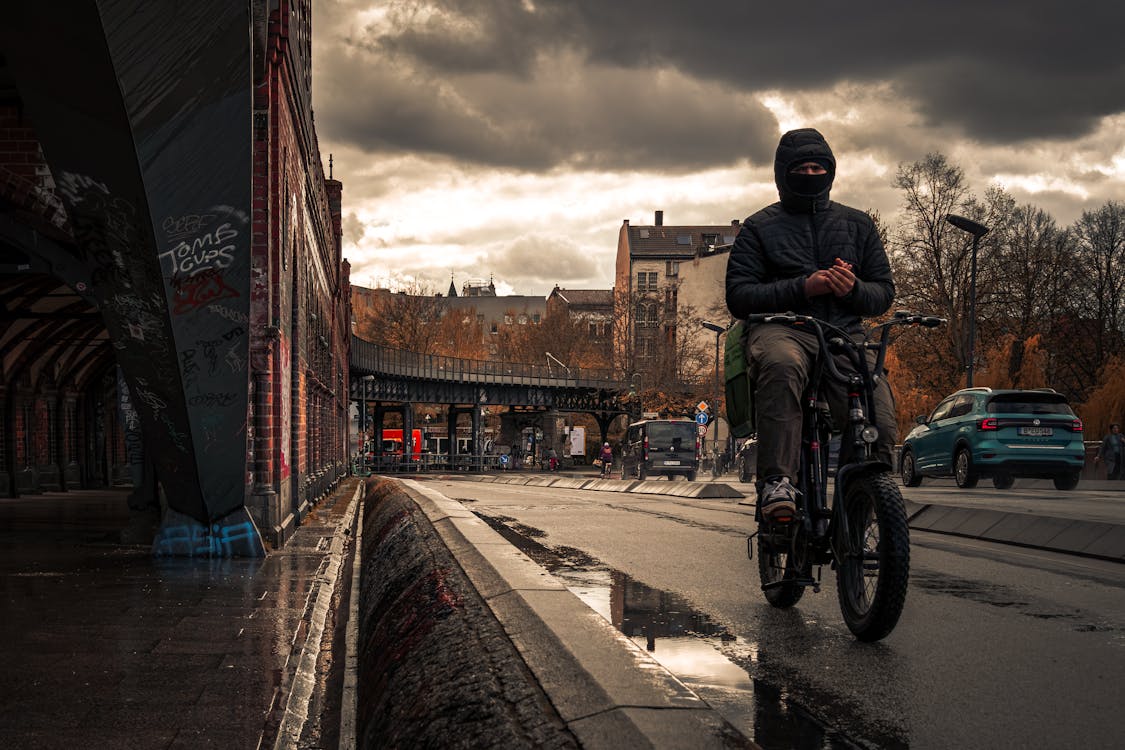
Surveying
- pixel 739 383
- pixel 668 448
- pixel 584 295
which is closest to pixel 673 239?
pixel 584 295

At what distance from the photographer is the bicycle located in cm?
424

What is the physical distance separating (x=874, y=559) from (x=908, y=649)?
337mm

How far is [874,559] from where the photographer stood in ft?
14.3

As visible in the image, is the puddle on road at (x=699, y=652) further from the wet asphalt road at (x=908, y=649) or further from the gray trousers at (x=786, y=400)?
the gray trousers at (x=786, y=400)

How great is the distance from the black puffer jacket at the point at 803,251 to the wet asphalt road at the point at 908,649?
53.3 inches

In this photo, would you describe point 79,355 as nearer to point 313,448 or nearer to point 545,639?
point 313,448

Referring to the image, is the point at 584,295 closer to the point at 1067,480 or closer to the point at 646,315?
the point at 646,315

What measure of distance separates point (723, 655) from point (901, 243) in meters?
48.1

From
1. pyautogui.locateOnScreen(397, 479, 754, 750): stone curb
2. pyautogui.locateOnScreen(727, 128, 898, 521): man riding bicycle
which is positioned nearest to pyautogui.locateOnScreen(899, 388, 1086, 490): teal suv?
pyautogui.locateOnScreen(727, 128, 898, 521): man riding bicycle

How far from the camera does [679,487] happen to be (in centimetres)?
2594

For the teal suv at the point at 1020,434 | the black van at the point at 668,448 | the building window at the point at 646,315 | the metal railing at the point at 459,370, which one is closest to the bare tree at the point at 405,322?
the metal railing at the point at 459,370

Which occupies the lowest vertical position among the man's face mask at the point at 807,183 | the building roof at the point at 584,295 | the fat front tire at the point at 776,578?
the fat front tire at the point at 776,578

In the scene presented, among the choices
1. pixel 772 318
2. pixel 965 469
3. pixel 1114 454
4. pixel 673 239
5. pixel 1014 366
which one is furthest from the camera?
pixel 673 239

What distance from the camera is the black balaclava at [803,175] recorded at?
17.2ft
